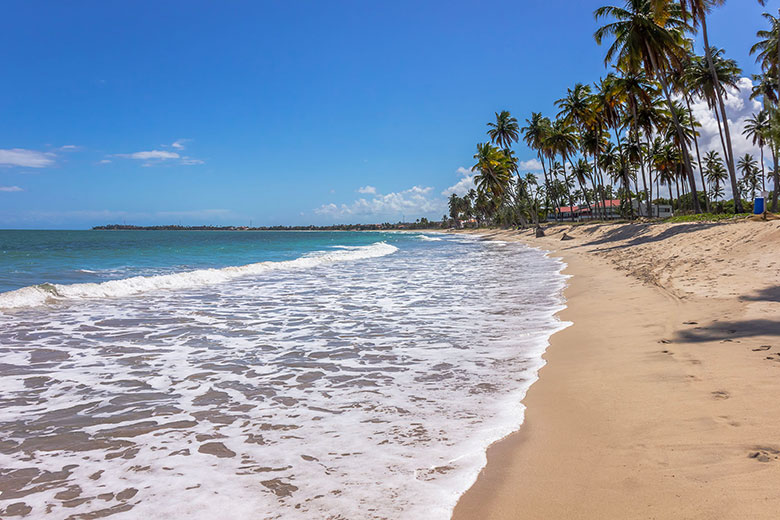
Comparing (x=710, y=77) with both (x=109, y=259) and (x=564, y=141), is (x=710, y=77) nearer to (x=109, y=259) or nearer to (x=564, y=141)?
(x=564, y=141)

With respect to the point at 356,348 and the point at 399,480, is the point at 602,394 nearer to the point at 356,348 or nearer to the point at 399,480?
the point at 399,480

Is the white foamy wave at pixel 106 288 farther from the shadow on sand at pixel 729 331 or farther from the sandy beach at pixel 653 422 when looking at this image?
the shadow on sand at pixel 729 331

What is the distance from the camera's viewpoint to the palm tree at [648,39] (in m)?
25.9

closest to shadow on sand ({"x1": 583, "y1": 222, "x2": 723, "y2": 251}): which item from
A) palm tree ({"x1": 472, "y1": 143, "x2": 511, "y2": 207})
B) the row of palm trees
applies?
the row of palm trees

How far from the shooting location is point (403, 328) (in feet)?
26.8

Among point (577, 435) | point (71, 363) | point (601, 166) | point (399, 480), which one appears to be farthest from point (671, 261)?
point (601, 166)

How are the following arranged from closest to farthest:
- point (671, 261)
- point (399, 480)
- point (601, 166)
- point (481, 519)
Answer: point (481, 519)
point (399, 480)
point (671, 261)
point (601, 166)

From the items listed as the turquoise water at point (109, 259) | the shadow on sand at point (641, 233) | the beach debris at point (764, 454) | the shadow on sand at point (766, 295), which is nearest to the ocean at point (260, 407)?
the beach debris at point (764, 454)

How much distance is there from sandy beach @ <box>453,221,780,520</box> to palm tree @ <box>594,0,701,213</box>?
2393 centimetres

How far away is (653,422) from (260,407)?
362cm

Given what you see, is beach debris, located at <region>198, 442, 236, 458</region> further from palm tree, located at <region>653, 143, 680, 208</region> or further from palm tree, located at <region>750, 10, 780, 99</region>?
palm tree, located at <region>653, 143, 680, 208</region>

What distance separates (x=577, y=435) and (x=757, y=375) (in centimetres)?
209

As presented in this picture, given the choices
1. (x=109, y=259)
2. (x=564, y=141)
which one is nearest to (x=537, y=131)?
(x=564, y=141)

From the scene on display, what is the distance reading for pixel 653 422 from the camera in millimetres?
3510
